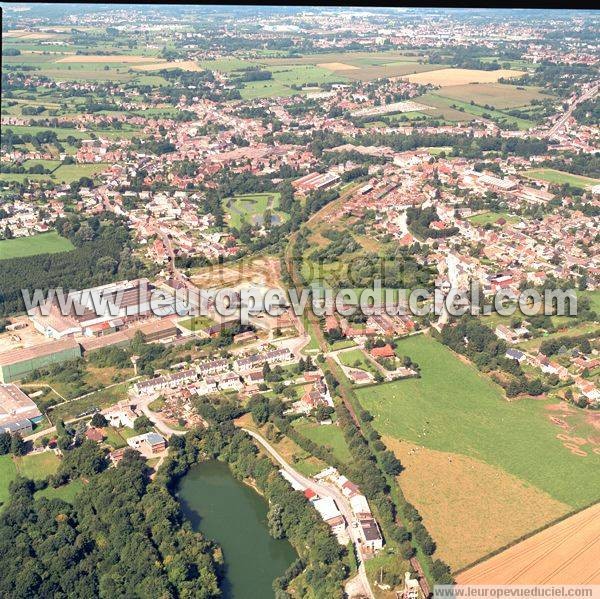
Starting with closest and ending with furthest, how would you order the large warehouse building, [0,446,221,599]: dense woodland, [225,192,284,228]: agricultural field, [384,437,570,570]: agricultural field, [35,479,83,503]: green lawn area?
[0,446,221,599]: dense woodland, [384,437,570,570]: agricultural field, [35,479,83,503]: green lawn area, the large warehouse building, [225,192,284,228]: agricultural field

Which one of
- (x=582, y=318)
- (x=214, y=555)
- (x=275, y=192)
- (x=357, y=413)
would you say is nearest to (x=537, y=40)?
(x=275, y=192)

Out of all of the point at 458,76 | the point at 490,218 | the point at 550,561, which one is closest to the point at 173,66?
the point at 458,76

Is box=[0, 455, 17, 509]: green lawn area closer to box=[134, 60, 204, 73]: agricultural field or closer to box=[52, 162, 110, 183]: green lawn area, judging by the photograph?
box=[52, 162, 110, 183]: green lawn area

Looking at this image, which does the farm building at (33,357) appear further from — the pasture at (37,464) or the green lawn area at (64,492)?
the green lawn area at (64,492)

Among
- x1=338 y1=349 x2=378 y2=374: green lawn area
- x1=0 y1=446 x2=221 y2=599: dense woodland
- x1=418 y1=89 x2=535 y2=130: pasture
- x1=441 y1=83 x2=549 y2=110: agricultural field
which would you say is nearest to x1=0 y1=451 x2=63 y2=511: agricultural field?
x1=0 y1=446 x2=221 y2=599: dense woodland

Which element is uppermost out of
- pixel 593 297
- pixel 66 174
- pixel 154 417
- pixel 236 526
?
pixel 66 174

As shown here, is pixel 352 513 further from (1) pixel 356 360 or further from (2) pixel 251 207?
(2) pixel 251 207
